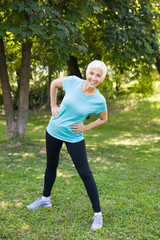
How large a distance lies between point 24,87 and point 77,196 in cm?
443

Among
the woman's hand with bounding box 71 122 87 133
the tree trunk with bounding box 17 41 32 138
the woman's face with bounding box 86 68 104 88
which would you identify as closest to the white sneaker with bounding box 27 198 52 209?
the woman's hand with bounding box 71 122 87 133

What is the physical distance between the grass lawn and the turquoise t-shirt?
3.30 feet

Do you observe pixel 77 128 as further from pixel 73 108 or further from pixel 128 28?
pixel 128 28

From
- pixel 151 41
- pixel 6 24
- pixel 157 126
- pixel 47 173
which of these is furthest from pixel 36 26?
pixel 157 126

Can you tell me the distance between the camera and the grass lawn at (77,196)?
290 cm

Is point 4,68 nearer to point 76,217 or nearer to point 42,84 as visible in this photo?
point 76,217

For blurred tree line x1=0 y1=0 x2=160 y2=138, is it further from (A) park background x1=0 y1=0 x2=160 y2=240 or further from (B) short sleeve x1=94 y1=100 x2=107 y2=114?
(B) short sleeve x1=94 y1=100 x2=107 y2=114

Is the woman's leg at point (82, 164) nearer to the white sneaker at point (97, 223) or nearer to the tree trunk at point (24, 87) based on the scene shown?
the white sneaker at point (97, 223)

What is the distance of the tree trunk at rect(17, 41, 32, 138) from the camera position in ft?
24.5

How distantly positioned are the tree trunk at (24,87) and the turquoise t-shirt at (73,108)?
15.6ft

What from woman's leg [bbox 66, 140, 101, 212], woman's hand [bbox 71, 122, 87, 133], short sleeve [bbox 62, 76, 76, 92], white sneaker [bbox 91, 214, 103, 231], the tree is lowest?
white sneaker [bbox 91, 214, 103, 231]

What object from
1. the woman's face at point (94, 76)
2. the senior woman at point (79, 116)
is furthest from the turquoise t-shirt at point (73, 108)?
the woman's face at point (94, 76)

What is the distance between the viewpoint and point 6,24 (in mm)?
5711

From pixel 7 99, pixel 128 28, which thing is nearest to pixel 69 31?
pixel 128 28
